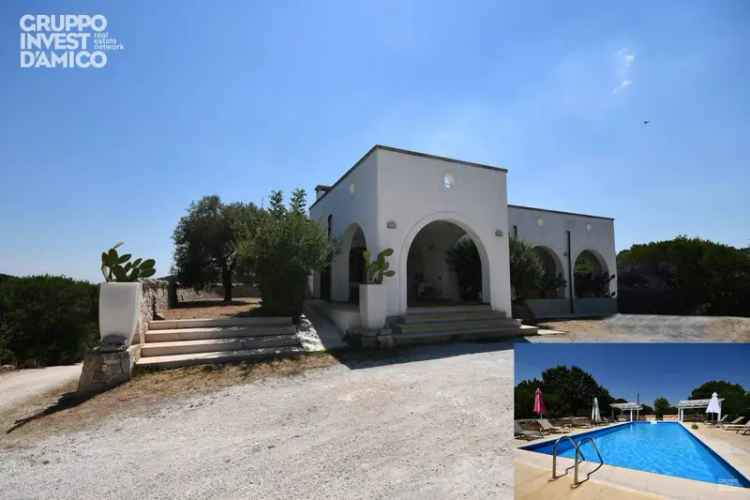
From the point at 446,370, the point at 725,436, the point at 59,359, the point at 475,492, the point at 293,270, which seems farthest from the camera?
the point at 293,270

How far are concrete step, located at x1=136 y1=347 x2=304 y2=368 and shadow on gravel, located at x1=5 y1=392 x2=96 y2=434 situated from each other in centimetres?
91

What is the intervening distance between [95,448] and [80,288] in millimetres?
6627

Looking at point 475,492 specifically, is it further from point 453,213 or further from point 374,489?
point 453,213

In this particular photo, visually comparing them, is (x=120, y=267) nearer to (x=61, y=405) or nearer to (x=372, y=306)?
(x=61, y=405)

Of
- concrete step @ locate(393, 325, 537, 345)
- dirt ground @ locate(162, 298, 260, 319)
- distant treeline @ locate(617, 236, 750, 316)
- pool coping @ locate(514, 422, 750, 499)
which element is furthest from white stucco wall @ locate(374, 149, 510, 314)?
distant treeline @ locate(617, 236, 750, 316)

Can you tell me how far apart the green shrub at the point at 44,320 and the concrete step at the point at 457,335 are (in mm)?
7471

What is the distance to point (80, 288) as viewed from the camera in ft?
29.3

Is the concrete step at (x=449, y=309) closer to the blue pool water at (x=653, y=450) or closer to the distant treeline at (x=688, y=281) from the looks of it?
the blue pool water at (x=653, y=450)

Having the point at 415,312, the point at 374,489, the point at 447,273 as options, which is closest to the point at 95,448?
the point at 374,489

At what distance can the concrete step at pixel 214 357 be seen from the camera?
21.9 ft

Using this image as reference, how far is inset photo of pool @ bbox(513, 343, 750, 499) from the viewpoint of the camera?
118cm

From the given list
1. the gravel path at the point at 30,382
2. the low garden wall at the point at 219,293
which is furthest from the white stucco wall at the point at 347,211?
the low garden wall at the point at 219,293

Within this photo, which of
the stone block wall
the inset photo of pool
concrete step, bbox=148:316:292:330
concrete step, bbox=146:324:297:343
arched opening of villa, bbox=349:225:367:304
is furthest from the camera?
arched opening of villa, bbox=349:225:367:304

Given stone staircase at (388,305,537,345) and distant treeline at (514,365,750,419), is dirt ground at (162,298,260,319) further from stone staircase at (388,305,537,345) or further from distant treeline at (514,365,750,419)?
distant treeline at (514,365,750,419)
